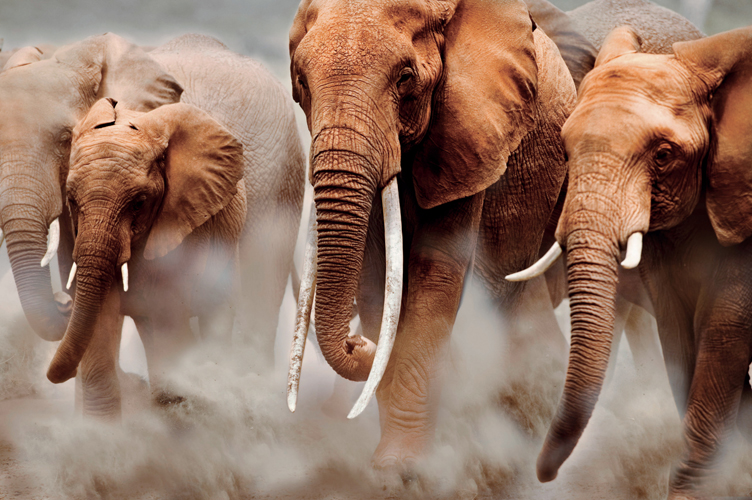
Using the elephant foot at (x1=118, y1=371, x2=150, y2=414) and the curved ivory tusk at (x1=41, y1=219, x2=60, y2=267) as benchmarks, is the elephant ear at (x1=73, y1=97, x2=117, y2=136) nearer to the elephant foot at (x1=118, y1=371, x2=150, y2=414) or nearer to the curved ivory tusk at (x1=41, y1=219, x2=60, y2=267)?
the curved ivory tusk at (x1=41, y1=219, x2=60, y2=267)

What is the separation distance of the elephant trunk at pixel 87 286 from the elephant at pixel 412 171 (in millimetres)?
871

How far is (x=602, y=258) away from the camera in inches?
104

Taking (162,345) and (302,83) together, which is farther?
(162,345)

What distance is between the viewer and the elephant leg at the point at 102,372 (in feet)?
12.3

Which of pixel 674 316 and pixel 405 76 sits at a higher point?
pixel 405 76

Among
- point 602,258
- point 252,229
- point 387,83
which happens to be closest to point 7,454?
point 252,229

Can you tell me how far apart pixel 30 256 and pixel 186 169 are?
30.7 inches

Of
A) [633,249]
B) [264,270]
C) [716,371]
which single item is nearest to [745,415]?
[716,371]

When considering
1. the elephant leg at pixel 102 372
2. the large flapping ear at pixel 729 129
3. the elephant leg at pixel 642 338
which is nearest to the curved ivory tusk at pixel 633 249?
the large flapping ear at pixel 729 129

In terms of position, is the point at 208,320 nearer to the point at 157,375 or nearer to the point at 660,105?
the point at 157,375

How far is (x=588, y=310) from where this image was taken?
2613 mm

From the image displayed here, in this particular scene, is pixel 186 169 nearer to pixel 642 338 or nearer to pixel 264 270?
pixel 264 270

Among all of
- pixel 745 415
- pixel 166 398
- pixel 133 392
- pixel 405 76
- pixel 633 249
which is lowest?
pixel 133 392

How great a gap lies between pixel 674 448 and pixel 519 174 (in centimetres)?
131
